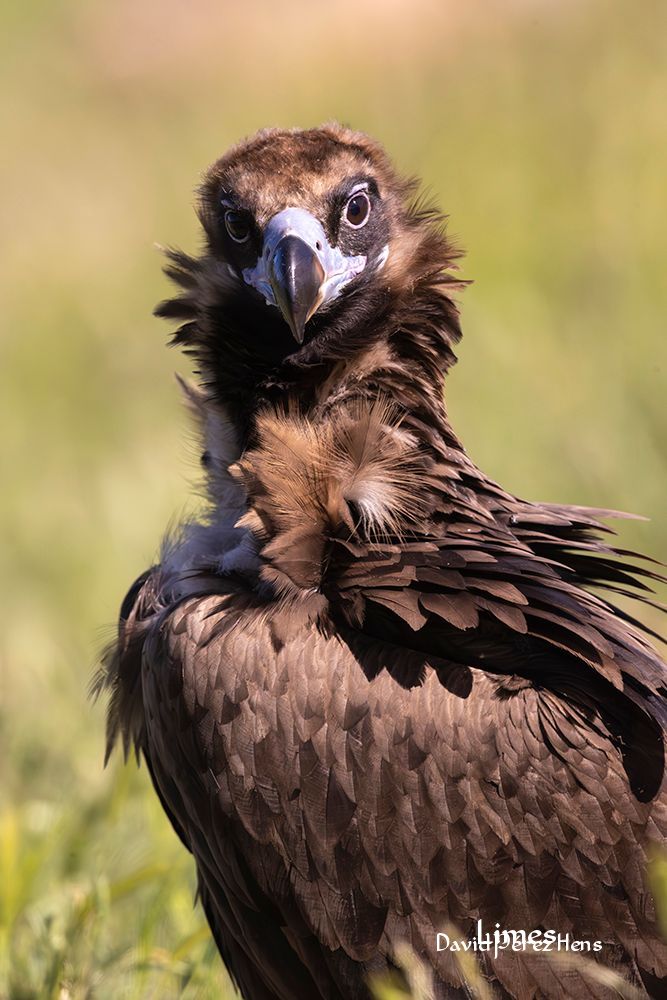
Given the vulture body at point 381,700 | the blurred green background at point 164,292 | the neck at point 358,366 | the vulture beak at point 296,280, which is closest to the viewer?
the vulture body at point 381,700

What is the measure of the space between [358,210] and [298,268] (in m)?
0.41

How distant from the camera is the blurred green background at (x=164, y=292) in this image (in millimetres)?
4609

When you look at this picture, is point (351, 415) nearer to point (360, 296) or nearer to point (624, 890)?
point (360, 296)

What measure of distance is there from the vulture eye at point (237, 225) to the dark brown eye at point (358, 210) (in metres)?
0.25

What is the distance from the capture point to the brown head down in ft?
11.7

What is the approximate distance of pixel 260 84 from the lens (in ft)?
45.0

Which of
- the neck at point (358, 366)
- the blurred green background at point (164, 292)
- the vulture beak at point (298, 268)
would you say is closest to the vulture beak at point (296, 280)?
the vulture beak at point (298, 268)

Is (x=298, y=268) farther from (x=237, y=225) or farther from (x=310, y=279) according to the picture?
(x=237, y=225)

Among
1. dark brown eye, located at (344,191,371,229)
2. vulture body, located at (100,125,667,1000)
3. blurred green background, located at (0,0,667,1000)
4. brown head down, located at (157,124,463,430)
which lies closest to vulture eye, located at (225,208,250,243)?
brown head down, located at (157,124,463,430)

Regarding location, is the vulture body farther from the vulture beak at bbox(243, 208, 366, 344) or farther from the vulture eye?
the vulture eye

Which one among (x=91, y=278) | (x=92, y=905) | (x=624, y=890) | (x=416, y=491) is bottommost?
(x=92, y=905)

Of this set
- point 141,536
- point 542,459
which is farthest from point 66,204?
point 542,459

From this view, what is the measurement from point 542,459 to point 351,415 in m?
3.37

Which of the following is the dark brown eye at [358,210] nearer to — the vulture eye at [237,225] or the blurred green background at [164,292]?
the vulture eye at [237,225]
